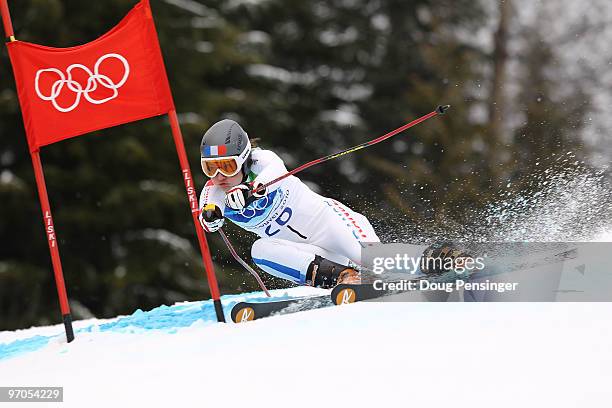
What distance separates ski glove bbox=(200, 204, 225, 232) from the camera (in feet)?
20.4

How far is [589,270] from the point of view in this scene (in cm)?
591

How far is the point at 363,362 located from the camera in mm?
4785

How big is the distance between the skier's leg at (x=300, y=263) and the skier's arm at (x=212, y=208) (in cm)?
38

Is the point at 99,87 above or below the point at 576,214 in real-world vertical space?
above

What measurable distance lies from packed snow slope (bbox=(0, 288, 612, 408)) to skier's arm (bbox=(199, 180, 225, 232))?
2.12ft

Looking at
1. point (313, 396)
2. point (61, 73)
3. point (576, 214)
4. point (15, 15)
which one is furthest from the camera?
point (15, 15)

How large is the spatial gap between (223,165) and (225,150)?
0.33 ft

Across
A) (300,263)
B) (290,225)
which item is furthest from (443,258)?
(290,225)

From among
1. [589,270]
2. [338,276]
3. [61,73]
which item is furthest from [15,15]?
[589,270]

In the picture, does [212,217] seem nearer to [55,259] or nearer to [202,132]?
[55,259]

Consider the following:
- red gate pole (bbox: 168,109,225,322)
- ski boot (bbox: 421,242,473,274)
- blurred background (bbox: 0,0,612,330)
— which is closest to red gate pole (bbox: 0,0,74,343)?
red gate pole (bbox: 168,109,225,322)

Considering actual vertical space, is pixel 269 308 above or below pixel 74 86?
below

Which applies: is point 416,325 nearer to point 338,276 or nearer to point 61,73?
point 338,276

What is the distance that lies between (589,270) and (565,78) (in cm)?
886
